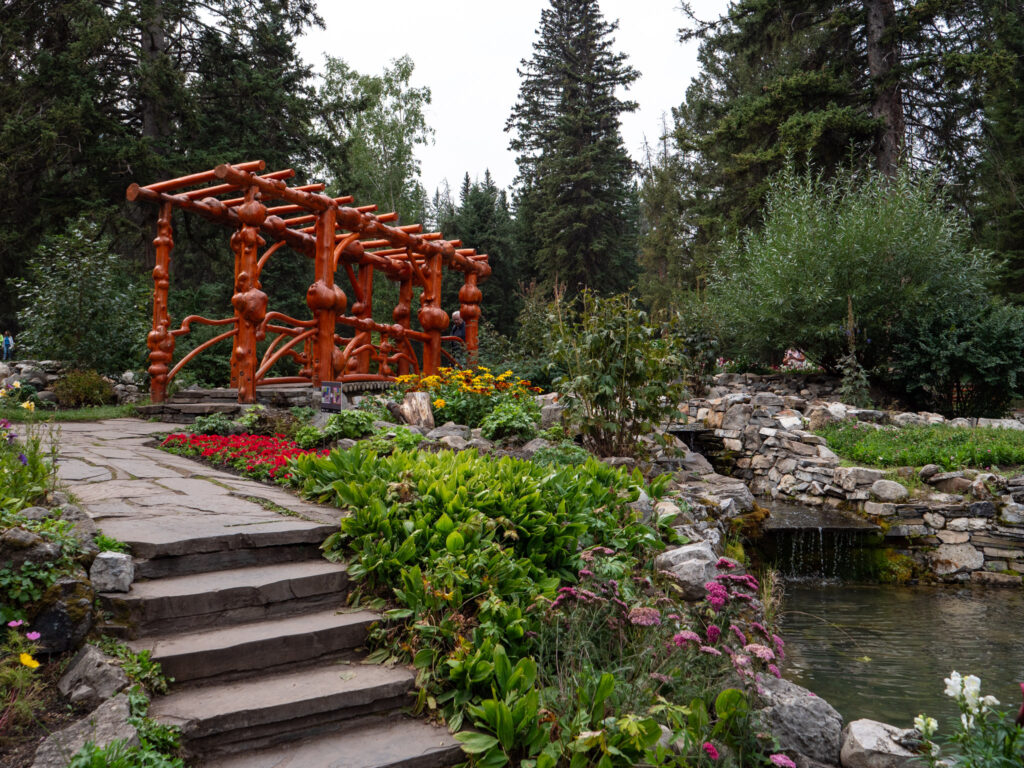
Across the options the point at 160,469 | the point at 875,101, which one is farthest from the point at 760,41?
the point at 160,469

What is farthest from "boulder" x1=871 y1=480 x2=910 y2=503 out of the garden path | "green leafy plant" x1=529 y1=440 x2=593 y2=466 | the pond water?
the garden path

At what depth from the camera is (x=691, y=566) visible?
3.60m

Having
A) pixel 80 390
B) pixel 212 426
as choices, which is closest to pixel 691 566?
pixel 212 426

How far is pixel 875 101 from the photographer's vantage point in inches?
553

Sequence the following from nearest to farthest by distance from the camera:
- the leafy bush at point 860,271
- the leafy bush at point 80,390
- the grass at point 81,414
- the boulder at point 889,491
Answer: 1. the grass at point 81,414
2. the boulder at point 889,491
3. the leafy bush at point 80,390
4. the leafy bush at point 860,271

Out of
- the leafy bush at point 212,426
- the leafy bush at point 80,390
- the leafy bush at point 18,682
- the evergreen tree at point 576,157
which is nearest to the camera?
the leafy bush at point 18,682

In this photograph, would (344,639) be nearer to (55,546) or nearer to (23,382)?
(55,546)

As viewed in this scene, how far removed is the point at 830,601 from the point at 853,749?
12.0 ft

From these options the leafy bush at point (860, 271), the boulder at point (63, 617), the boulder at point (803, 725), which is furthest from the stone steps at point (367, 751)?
the leafy bush at point (860, 271)

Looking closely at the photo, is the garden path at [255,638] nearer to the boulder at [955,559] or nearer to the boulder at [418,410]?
the boulder at [418,410]

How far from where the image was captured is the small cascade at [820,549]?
22.1ft

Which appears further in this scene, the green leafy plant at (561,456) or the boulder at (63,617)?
the green leafy plant at (561,456)

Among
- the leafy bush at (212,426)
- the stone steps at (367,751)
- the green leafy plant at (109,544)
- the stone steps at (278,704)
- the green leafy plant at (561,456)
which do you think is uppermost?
the leafy bush at (212,426)

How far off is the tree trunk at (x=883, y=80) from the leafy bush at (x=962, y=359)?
4481 mm
